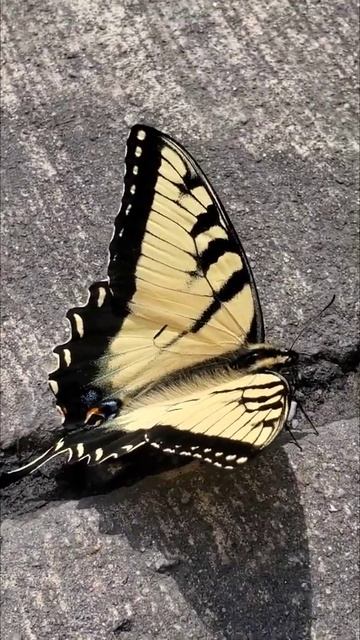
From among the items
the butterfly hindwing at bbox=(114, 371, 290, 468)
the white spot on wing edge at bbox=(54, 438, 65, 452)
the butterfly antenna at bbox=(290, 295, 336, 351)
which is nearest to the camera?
the butterfly hindwing at bbox=(114, 371, 290, 468)

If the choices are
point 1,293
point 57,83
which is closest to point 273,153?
point 57,83

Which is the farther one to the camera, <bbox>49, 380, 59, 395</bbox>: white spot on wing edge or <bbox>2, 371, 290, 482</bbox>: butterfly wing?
<bbox>49, 380, 59, 395</bbox>: white spot on wing edge

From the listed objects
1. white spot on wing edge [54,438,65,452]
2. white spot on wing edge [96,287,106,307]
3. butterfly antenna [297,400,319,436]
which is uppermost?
white spot on wing edge [96,287,106,307]

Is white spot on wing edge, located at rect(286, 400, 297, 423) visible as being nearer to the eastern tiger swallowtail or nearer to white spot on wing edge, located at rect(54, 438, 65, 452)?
the eastern tiger swallowtail

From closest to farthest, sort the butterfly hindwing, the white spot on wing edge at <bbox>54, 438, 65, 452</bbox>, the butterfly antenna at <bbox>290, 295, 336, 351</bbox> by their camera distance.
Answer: the butterfly hindwing → the white spot on wing edge at <bbox>54, 438, 65, 452</bbox> → the butterfly antenna at <bbox>290, 295, 336, 351</bbox>

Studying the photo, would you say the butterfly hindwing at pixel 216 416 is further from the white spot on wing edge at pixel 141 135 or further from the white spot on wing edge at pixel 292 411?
the white spot on wing edge at pixel 141 135

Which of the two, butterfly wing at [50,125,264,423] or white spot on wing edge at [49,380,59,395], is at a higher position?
butterfly wing at [50,125,264,423]

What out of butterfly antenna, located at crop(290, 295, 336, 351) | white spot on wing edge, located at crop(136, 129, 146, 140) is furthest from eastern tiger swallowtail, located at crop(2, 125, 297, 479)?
butterfly antenna, located at crop(290, 295, 336, 351)
